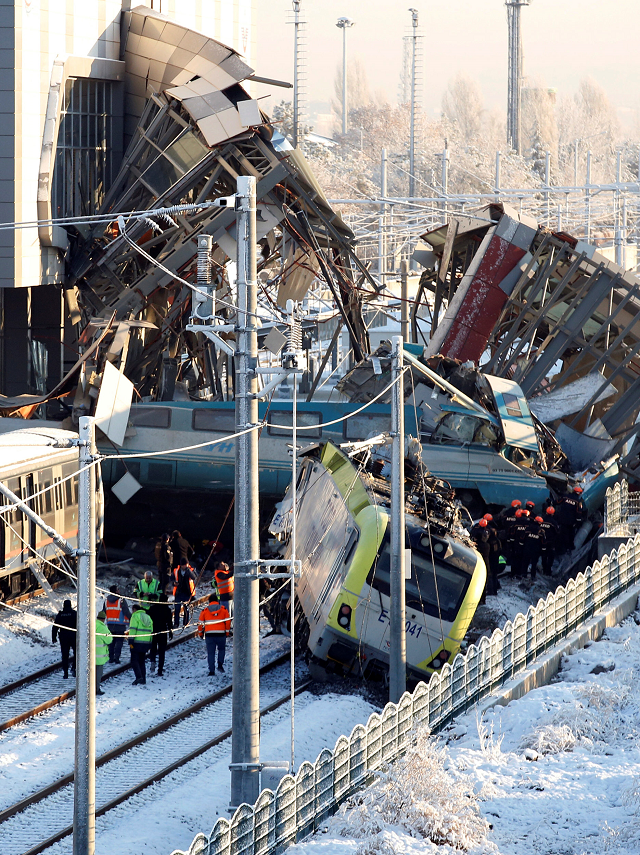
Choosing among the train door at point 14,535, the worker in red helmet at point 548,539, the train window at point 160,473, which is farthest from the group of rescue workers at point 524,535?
the train door at point 14,535

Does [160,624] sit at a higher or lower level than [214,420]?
lower

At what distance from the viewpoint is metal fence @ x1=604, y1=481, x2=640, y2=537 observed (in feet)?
80.2

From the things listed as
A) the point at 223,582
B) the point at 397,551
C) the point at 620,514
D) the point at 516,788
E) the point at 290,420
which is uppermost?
the point at 290,420

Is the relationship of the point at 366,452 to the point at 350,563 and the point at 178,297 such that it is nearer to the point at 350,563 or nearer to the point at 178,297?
the point at 350,563

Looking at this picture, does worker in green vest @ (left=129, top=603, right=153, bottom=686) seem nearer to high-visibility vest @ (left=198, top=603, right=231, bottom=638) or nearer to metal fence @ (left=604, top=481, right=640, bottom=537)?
high-visibility vest @ (left=198, top=603, right=231, bottom=638)

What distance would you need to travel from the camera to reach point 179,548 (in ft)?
81.7

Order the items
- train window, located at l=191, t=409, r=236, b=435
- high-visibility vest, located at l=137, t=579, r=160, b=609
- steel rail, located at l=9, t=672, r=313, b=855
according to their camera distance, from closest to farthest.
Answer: steel rail, located at l=9, t=672, r=313, b=855 → high-visibility vest, located at l=137, t=579, r=160, b=609 → train window, located at l=191, t=409, r=236, b=435

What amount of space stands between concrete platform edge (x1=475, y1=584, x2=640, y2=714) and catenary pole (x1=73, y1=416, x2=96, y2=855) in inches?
245

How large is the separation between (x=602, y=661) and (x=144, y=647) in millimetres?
7391

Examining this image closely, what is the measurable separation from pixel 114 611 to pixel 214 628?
1.67m

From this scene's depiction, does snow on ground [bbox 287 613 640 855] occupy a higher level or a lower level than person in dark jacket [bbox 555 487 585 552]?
lower

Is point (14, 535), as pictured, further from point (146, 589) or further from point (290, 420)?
point (290, 420)

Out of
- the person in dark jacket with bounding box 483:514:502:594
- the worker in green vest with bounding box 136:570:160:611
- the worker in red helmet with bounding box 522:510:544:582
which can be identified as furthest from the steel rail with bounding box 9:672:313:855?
the worker in red helmet with bounding box 522:510:544:582

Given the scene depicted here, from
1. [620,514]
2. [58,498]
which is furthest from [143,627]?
[620,514]
